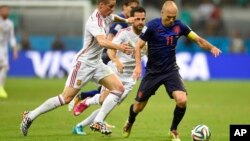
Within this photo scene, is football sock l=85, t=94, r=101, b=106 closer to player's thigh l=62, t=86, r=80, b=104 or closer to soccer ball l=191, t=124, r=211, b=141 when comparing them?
player's thigh l=62, t=86, r=80, b=104

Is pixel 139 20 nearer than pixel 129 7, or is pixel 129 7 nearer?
pixel 139 20

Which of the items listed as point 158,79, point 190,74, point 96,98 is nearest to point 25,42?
point 190,74

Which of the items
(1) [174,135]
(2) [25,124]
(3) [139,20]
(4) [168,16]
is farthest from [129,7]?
(2) [25,124]

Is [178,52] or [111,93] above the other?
[111,93]

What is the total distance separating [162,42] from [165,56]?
10.3 inches

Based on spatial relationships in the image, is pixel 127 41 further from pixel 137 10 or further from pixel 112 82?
pixel 112 82

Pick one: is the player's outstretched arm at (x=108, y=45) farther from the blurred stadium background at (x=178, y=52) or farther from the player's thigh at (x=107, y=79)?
the blurred stadium background at (x=178, y=52)

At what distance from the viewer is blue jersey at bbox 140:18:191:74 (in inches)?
539

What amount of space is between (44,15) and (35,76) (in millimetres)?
3342

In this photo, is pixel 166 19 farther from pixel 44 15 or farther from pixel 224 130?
pixel 44 15

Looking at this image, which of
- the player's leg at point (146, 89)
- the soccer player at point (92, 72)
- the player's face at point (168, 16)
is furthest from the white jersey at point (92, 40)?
the player's face at point (168, 16)

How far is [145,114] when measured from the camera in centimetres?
1930

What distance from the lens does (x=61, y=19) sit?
35562 millimetres

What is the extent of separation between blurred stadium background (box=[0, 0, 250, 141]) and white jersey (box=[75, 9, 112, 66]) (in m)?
6.33
